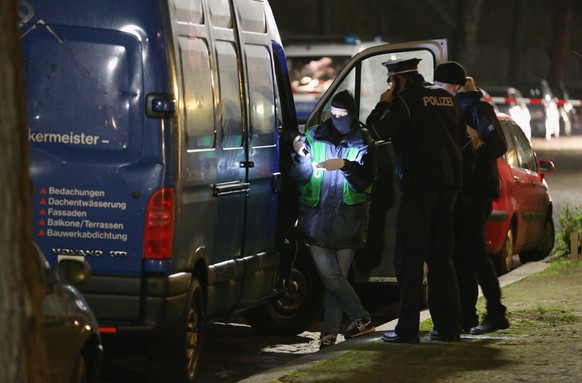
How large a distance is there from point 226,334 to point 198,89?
293cm

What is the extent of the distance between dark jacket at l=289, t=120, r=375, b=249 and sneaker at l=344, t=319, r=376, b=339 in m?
0.53

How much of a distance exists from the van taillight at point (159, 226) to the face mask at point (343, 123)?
2232 mm

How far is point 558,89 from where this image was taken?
50.4 meters

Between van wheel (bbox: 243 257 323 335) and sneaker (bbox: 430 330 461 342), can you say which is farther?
van wheel (bbox: 243 257 323 335)

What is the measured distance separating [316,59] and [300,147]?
48.7 ft

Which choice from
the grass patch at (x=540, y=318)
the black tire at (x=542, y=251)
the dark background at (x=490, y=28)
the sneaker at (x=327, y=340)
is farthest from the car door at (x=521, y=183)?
the dark background at (x=490, y=28)

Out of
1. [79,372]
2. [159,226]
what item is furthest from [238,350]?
[79,372]

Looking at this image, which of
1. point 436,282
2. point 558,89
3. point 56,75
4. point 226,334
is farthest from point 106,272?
point 558,89

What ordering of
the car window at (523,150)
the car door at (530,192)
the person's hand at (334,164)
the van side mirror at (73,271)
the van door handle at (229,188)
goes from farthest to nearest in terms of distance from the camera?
1. the car window at (523,150)
2. the car door at (530,192)
3. the person's hand at (334,164)
4. the van door handle at (229,188)
5. the van side mirror at (73,271)

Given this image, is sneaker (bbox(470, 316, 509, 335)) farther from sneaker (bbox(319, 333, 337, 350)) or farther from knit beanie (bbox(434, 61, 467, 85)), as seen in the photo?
knit beanie (bbox(434, 61, 467, 85))

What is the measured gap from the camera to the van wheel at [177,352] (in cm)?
845

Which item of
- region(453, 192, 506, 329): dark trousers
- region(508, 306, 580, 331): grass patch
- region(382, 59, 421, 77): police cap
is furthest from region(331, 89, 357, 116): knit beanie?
region(508, 306, 580, 331): grass patch

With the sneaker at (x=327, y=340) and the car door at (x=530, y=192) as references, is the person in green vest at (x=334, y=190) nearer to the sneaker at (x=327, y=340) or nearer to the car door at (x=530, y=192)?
the sneaker at (x=327, y=340)

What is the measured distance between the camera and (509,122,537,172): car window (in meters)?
14.9
